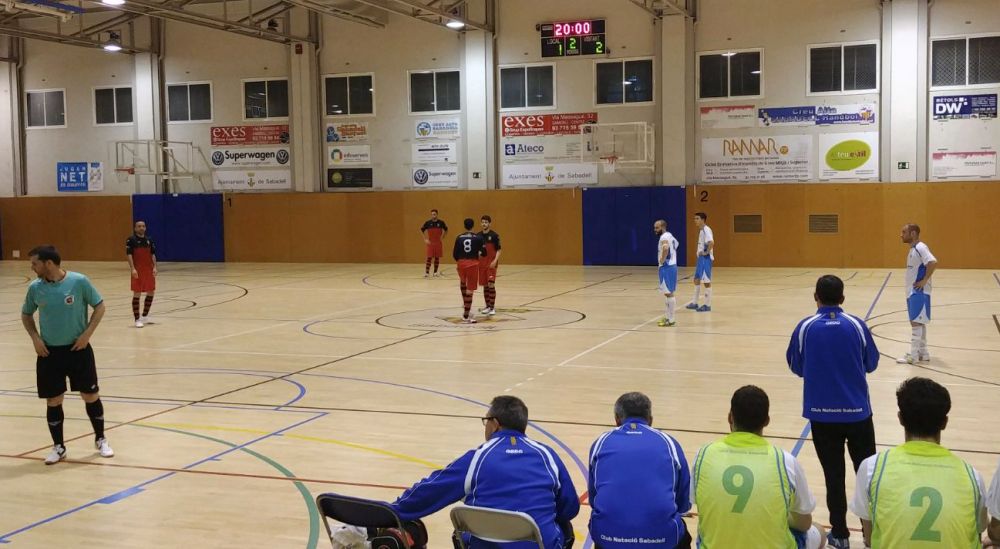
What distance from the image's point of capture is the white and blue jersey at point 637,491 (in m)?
4.86

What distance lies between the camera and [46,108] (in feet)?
131

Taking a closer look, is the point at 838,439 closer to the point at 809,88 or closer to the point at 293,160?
the point at 809,88

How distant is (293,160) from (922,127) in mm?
21348

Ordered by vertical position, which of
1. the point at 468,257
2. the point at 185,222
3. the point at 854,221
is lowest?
the point at 468,257

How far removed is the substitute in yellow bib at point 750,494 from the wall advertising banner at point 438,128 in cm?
3069

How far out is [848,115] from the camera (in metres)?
30.5

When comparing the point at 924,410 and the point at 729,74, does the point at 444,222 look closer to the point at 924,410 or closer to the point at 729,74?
the point at 729,74

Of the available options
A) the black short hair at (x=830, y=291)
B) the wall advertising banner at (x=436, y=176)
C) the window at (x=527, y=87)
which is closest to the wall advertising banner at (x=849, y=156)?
the window at (x=527, y=87)

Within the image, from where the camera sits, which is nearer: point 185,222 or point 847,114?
point 847,114

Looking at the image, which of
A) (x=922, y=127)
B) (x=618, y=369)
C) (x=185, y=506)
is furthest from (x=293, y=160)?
(x=185, y=506)

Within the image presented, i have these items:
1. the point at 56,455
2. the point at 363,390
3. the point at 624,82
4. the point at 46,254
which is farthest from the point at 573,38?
the point at 56,455

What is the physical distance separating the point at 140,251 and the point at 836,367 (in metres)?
15.7

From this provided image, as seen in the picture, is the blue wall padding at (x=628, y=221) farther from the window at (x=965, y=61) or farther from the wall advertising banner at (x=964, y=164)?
the window at (x=965, y=61)

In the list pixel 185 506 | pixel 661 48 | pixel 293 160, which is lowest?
pixel 185 506
